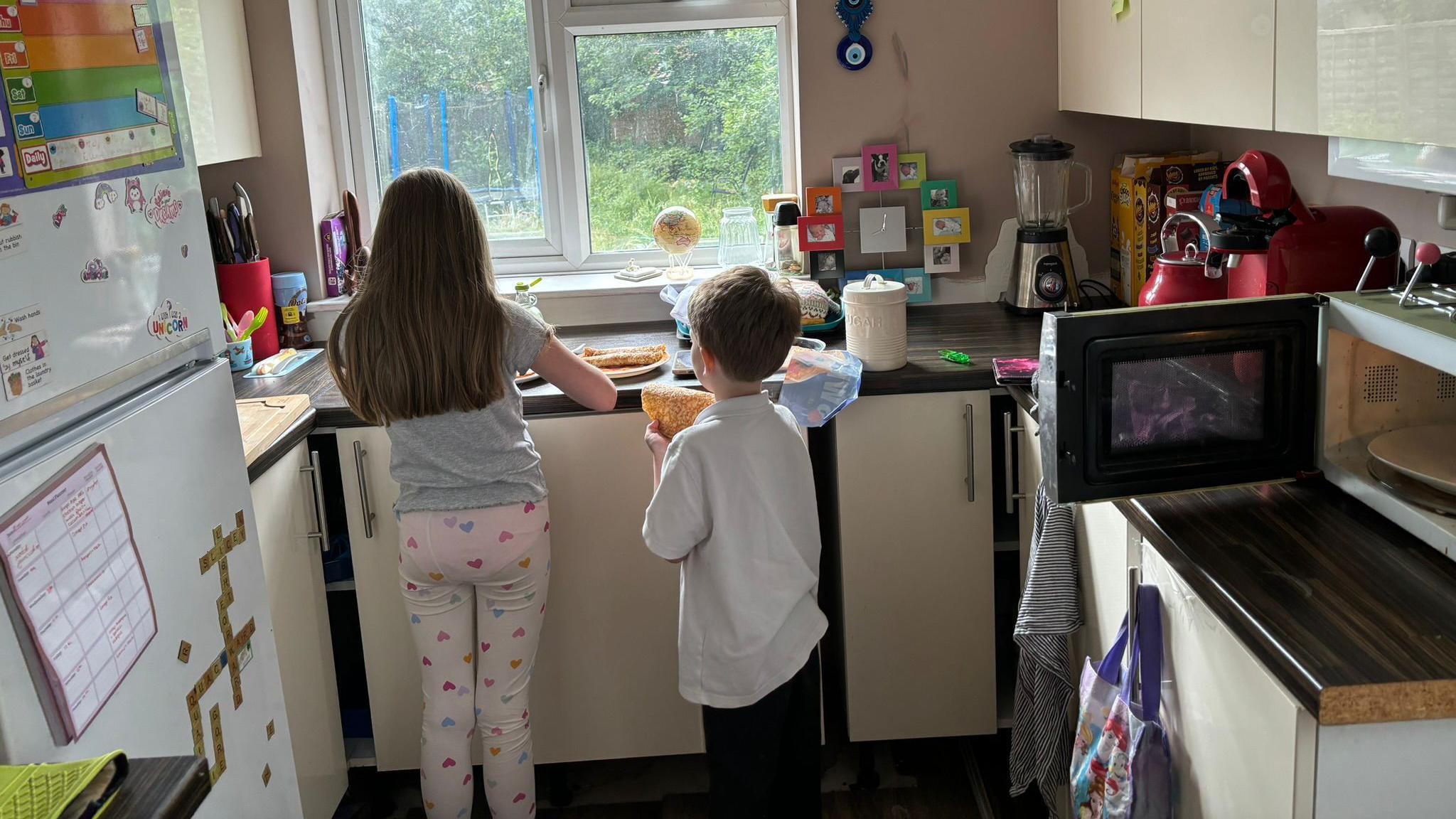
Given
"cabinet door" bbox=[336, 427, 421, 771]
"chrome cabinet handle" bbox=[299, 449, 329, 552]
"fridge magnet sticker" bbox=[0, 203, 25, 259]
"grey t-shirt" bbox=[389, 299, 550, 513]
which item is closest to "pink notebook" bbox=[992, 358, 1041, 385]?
"grey t-shirt" bbox=[389, 299, 550, 513]

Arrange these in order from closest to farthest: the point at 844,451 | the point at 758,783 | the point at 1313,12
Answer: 1. the point at 1313,12
2. the point at 758,783
3. the point at 844,451

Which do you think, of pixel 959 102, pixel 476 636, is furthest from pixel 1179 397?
pixel 959 102

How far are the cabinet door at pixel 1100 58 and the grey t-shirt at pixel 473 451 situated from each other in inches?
44.2

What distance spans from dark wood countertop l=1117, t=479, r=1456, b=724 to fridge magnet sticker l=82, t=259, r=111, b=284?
1168 mm

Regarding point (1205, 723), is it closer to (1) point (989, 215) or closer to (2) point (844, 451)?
(2) point (844, 451)

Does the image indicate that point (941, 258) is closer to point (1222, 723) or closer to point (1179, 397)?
point (1179, 397)

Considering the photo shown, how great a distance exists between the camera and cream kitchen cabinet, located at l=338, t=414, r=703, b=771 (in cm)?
228

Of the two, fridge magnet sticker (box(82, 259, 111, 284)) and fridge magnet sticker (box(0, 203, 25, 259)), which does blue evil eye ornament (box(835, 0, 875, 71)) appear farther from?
fridge magnet sticker (box(0, 203, 25, 259))

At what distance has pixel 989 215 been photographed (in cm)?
281

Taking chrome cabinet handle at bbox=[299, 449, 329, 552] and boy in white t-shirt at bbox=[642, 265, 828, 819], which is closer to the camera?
boy in white t-shirt at bbox=[642, 265, 828, 819]

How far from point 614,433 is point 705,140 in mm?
1010

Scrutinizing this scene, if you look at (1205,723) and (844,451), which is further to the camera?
(844,451)

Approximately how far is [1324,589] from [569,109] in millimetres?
2131

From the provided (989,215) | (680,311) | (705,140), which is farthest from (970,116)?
(680,311)
